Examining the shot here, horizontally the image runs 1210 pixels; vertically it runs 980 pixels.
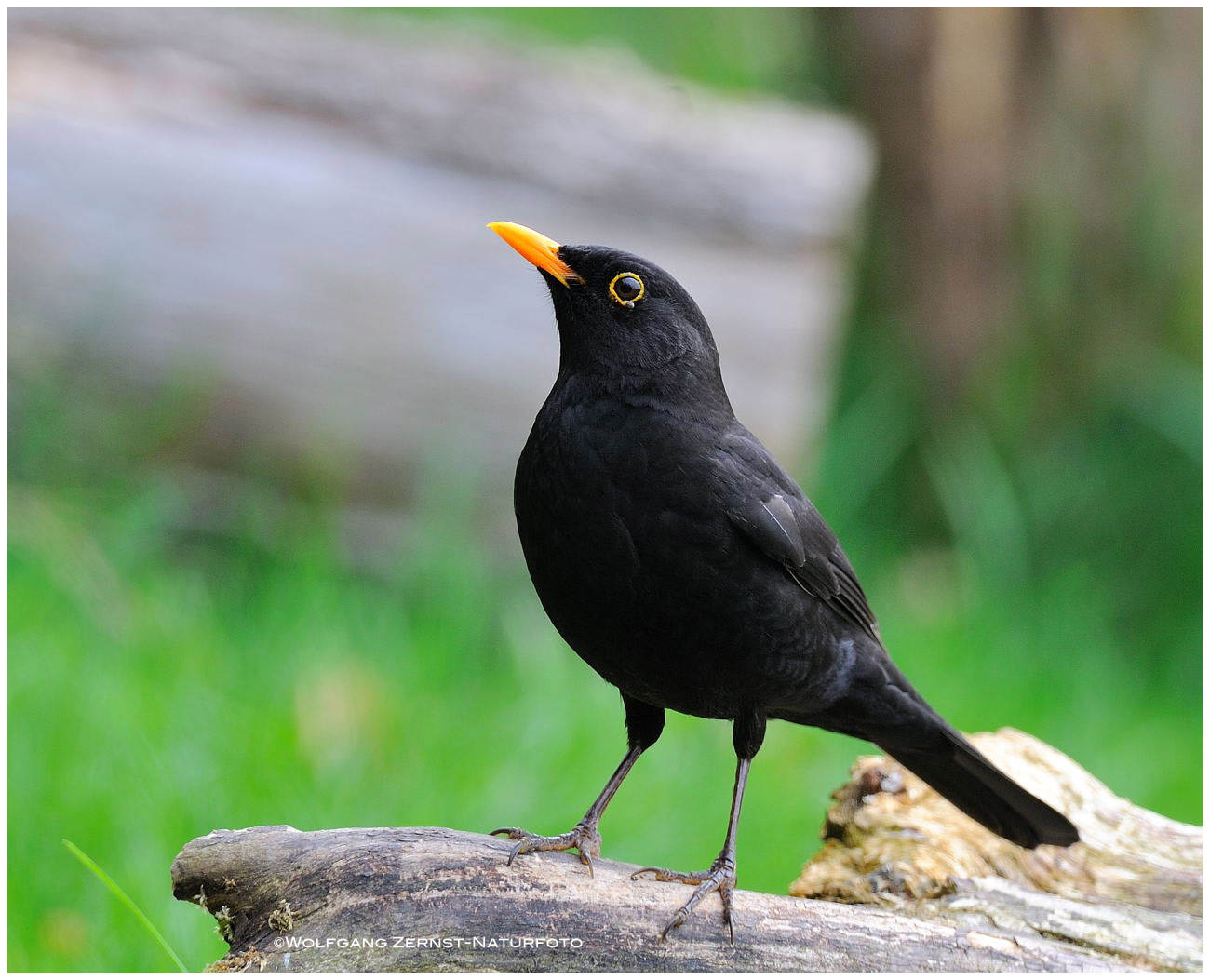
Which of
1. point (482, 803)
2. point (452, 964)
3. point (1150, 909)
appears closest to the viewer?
point (452, 964)

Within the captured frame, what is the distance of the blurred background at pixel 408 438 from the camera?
523cm

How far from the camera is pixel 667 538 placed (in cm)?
304

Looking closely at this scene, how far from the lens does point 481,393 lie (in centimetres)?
605

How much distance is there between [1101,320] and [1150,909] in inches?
207

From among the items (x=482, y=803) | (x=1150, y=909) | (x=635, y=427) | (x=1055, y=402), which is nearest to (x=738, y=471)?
(x=635, y=427)

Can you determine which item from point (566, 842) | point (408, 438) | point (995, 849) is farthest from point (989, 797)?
point (408, 438)

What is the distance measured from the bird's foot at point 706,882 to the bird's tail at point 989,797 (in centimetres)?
87

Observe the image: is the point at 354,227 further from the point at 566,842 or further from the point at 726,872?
the point at 726,872

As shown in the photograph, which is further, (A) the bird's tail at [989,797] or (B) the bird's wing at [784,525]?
(A) the bird's tail at [989,797]

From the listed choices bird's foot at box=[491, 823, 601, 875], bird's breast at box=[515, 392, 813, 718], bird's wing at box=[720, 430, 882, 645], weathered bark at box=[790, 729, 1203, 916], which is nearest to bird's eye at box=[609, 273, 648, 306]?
bird's breast at box=[515, 392, 813, 718]

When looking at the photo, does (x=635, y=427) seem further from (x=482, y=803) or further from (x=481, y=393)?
(x=481, y=393)

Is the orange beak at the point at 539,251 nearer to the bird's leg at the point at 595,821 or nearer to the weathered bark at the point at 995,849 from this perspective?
the bird's leg at the point at 595,821

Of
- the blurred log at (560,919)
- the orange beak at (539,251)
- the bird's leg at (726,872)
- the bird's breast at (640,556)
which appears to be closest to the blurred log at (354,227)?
the orange beak at (539,251)

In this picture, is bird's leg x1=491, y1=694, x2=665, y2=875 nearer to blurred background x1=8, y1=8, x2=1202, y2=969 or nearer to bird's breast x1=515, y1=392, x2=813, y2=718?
bird's breast x1=515, y1=392, x2=813, y2=718
